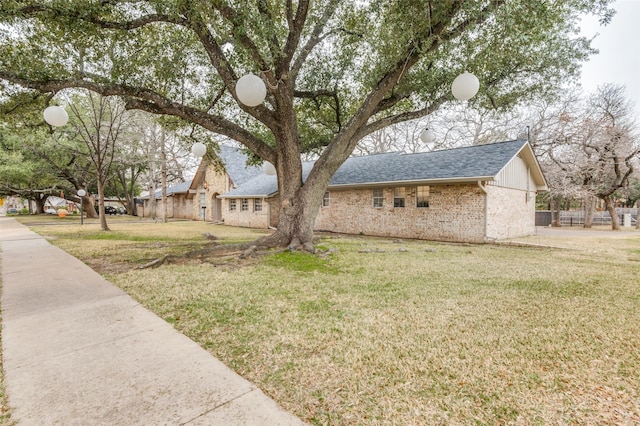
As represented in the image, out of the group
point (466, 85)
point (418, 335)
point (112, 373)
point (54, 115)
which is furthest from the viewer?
point (54, 115)

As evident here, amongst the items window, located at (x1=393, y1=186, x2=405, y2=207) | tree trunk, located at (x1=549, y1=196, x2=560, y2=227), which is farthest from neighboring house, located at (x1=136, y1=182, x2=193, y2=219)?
tree trunk, located at (x1=549, y1=196, x2=560, y2=227)

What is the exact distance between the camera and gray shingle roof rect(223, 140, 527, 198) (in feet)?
37.1

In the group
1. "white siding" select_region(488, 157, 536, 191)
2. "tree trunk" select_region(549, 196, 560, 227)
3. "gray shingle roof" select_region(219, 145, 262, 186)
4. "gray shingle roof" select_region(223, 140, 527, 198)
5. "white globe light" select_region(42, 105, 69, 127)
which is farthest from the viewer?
"tree trunk" select_region(549, 196, 560, 227)

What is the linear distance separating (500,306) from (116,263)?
796cm

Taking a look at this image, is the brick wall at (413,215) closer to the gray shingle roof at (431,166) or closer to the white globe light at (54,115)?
the gray shingle roof at (431,166)

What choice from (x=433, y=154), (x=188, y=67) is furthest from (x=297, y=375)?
(x=433, y=154)

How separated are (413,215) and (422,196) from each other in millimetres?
925

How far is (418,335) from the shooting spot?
3213 mm

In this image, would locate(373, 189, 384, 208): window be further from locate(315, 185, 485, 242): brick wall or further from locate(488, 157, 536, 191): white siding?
locate(488, 157, 536, 191): white siding

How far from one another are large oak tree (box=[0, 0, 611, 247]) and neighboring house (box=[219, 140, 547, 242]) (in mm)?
3026

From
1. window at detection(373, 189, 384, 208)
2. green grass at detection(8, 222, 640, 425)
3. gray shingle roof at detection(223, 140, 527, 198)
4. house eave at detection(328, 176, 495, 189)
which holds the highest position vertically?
gray shingle roof at detection(223, 140, 527, 198)

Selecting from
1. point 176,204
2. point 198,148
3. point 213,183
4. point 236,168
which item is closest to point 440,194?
point 198,148

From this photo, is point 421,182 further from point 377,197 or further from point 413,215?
point 377,197

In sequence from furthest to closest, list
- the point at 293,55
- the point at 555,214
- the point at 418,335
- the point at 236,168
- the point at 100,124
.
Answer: the point at 555,214 < the point at 236,168 < the point at 100,124 < the point at 293,55 < the point at 418,335
